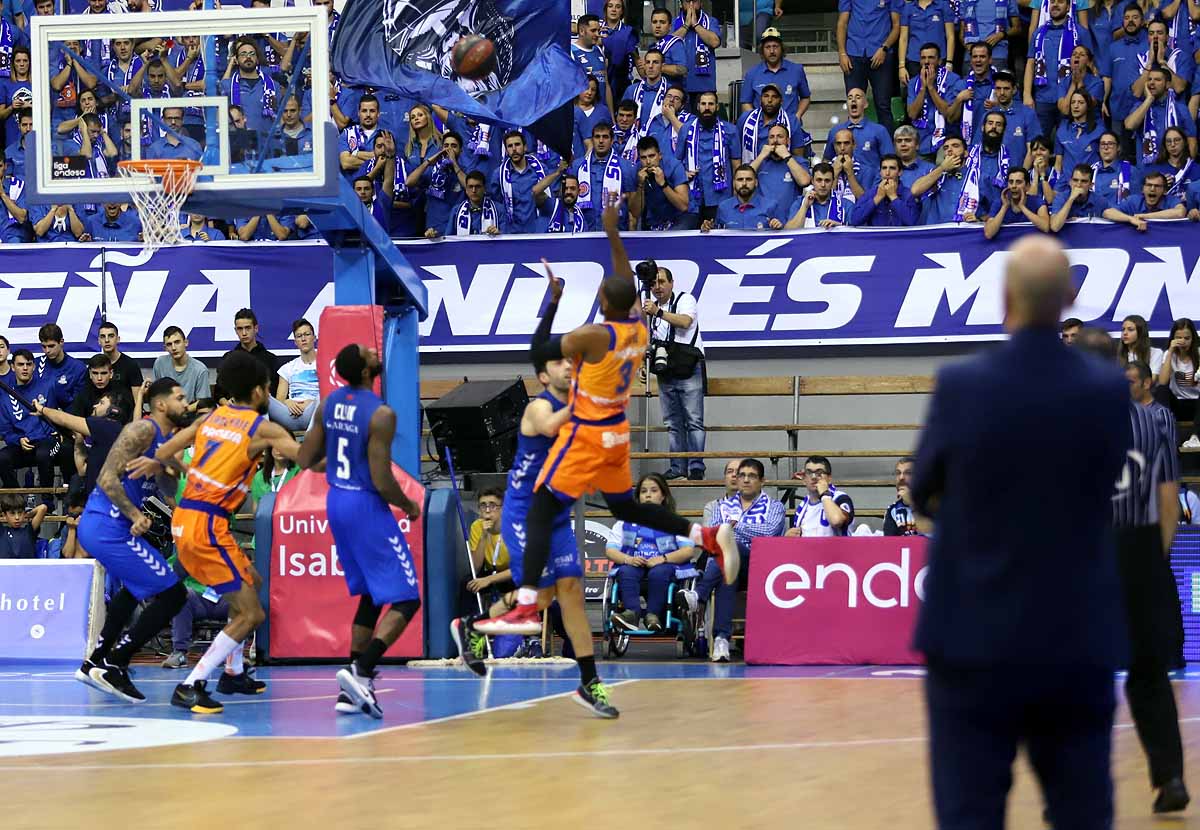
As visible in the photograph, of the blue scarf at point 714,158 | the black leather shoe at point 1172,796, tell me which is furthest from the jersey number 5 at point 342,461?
the blue scarf at point 714,158

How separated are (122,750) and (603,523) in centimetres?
969

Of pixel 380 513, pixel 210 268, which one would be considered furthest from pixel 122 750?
pixel 210 268

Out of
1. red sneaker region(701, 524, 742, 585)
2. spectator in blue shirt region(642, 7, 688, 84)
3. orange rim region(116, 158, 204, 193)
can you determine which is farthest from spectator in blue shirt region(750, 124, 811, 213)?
red sneaker region(701, 524, 742, 585)

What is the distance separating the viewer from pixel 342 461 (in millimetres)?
9531

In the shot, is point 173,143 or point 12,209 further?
point 12,209

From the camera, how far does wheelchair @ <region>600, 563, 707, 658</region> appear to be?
1420 cm

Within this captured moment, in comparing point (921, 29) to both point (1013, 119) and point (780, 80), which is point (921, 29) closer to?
point (780, 80)

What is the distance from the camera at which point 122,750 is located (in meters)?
8.32

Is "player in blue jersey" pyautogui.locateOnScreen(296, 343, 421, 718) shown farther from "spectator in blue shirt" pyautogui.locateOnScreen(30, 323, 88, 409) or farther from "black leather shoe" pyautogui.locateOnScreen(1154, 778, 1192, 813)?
"spectator in blue shirt" pyautogui.locateOnScreen(30, 323, 88, 409)

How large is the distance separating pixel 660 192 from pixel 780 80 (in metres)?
2.43

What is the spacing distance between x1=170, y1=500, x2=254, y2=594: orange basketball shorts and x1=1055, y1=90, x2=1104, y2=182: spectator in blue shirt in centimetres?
1128

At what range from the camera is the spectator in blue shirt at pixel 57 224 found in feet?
62.6

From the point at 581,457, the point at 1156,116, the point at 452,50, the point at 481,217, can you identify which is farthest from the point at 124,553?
the point at 1156,116

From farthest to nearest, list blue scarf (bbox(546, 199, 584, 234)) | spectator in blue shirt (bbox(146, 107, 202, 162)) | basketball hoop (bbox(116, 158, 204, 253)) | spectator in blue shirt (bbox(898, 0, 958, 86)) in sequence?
spectator in blue shirt (bbox(898, 0, 958, 86)) → blue scarf (bbox(546, 199, 584, 234)) → spectator in blue shirt (bbox(146, 107, 202, 162)) → basketball hoop (bbox(116, 158, 204, 253))
